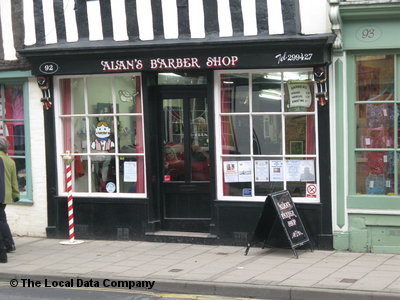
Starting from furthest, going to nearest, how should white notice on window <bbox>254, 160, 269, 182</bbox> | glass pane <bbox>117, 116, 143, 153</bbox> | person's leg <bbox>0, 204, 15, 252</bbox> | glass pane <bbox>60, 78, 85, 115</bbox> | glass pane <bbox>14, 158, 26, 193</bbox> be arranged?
glass pane <bbox>14, 158, 26, 193</bbox> → glass pane <bbox>60, 78, 85, 115</bbox> → glass pane <bbox>117, 116, 143, 153</bbox> → white notice on window <bbox>254, 160, 269, 182</bbox> → person's leg <bbox>0, 204, 15, 252</bbox>

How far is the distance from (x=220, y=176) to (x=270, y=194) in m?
1.33

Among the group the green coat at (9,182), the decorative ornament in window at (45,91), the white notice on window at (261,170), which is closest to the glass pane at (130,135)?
the decorative ornament in window at (45,91)

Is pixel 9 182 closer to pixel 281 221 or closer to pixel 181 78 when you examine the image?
pixel 181 78

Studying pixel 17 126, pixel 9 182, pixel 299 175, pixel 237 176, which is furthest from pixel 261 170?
pixel 17 126

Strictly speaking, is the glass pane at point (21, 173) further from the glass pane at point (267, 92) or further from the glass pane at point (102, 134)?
the glass pane at point (267, 92)

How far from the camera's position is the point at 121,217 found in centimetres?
1239

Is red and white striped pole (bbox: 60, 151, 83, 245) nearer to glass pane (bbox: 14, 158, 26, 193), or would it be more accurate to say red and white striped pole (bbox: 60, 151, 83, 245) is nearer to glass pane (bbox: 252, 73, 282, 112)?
glass pane (bbox: 14, 158, 26, 193)

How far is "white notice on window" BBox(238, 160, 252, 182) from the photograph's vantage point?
38.4 feet

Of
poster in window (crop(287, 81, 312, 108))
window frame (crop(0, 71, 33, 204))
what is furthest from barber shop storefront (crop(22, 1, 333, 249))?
window frame (crop(0, 71, 33, 204))

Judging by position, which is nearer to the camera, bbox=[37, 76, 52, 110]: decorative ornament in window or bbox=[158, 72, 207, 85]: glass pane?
bbox=[158, 72, 207, 85]: glass pane

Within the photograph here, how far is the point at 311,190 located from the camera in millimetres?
11297

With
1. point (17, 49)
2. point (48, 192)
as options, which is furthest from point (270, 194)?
point (17, 49)

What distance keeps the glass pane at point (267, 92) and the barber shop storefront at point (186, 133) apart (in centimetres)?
2

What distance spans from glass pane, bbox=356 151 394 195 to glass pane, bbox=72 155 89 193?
4890 millimetres
